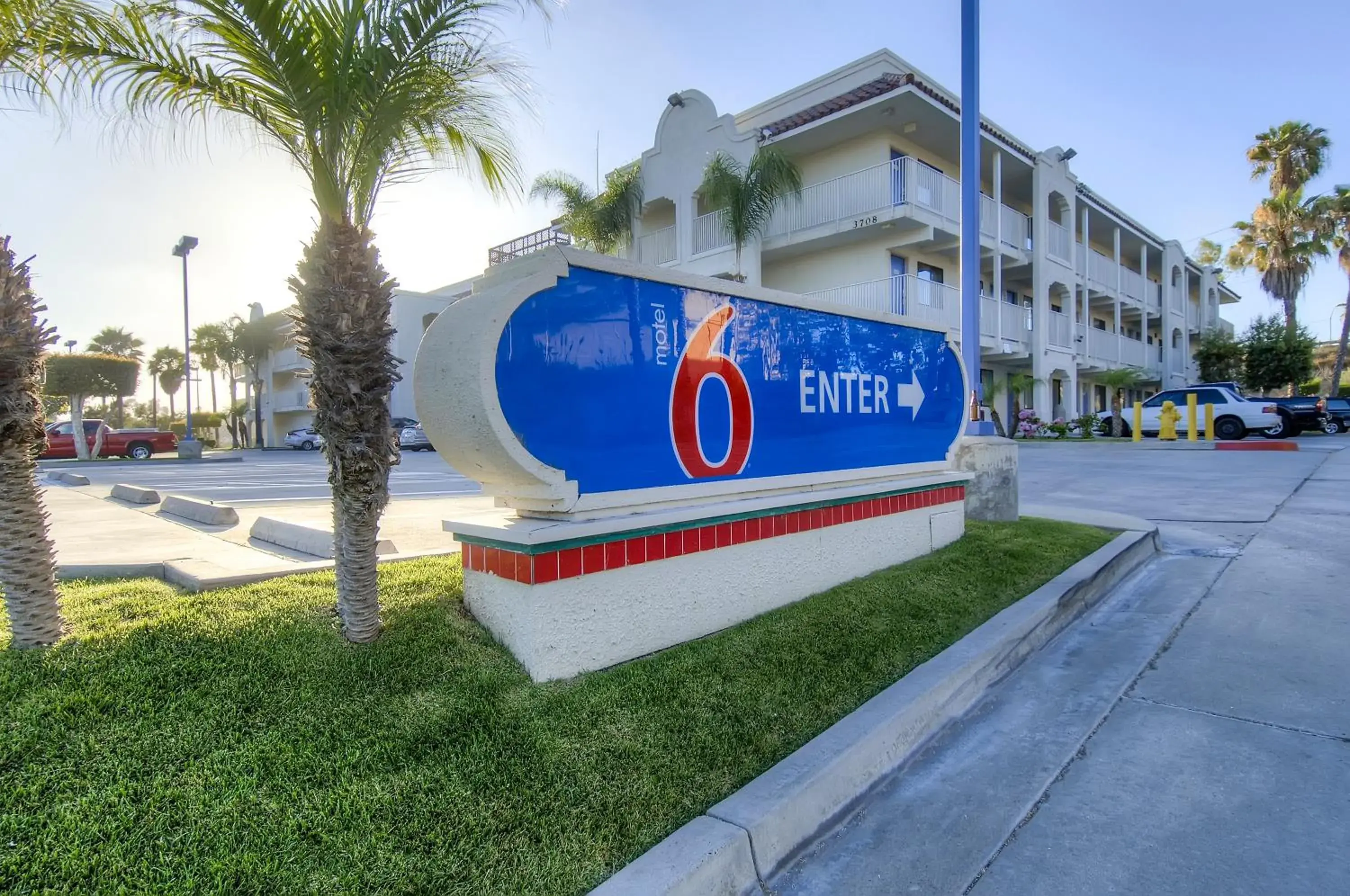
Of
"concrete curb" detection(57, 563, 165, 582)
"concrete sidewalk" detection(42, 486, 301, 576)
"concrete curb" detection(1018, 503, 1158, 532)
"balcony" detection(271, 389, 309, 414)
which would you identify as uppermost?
"balcony" detection(271, 389, 309, 414)

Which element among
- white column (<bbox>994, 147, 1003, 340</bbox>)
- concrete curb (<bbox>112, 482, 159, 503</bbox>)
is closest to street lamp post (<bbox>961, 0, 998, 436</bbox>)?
concrete curb (<bbox>112, 482, 159, 503</bbox>)

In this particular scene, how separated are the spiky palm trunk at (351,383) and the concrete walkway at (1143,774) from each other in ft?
6.98

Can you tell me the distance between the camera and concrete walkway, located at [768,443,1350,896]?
2.43 meters

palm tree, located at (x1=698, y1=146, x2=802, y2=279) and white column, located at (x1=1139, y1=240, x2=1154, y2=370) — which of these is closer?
palm tree, located at (x1=698, y1=146, x2=802, y2=279)

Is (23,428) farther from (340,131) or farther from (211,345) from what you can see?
(211,345)

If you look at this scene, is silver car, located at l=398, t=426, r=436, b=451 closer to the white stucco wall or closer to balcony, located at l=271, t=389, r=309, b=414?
balcony, located at l=271, t=389, r=309, b=414

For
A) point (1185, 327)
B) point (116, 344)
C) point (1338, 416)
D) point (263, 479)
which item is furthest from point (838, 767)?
point (116, 344)

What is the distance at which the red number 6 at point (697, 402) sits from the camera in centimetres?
381

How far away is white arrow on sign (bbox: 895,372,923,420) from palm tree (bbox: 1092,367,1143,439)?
21108 mm

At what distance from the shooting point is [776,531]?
4281 mm

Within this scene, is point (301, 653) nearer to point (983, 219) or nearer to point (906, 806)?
point (906, 806)

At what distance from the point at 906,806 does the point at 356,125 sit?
3.84m

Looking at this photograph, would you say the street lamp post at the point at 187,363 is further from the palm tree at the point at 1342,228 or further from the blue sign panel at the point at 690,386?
the palm tree at the point at 1342,228

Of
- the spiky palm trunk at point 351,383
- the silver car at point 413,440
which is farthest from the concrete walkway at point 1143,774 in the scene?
the silver car at point 413,440
